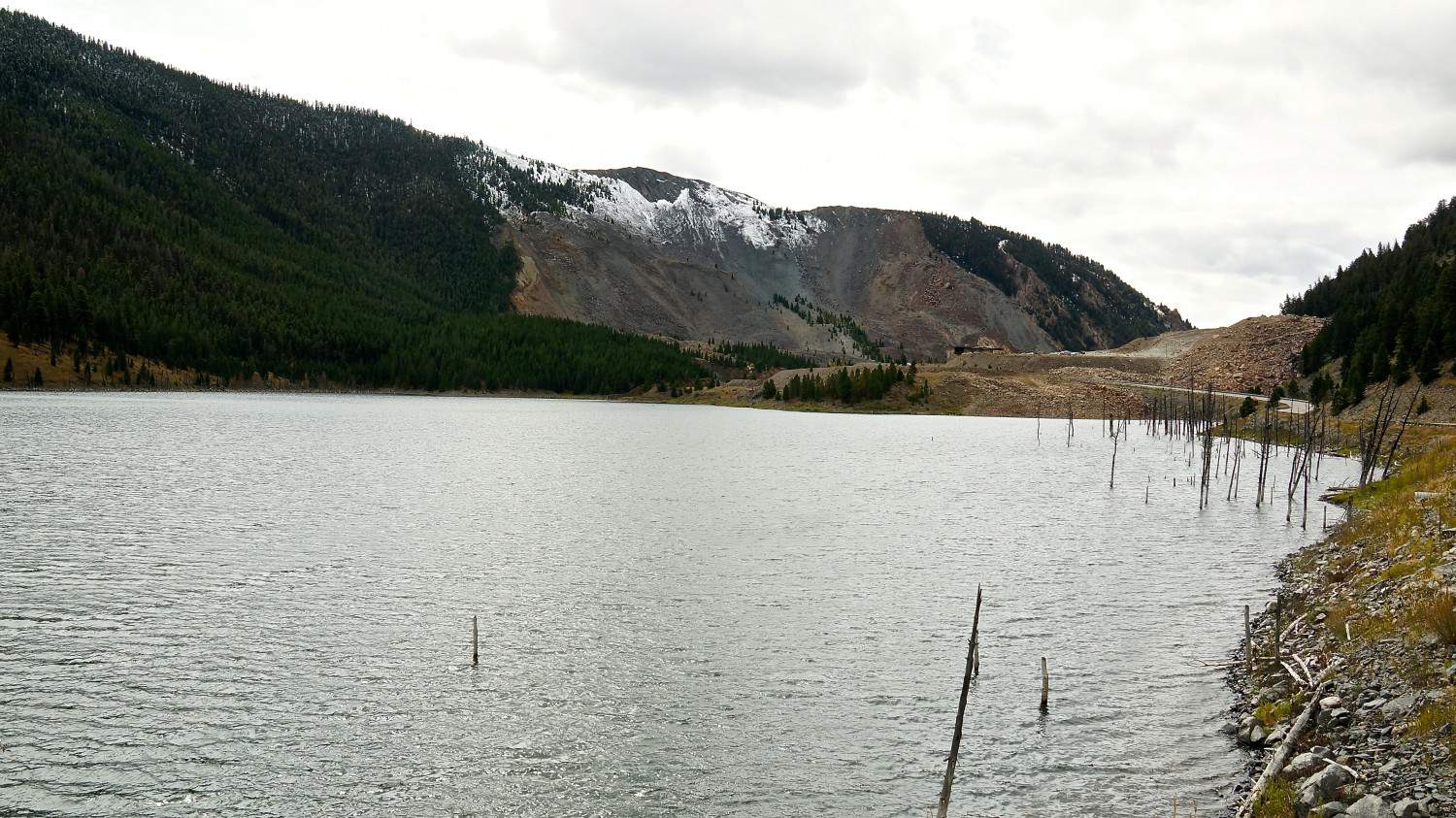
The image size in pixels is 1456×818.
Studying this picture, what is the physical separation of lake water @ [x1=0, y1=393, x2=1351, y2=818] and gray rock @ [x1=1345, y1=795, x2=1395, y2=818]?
315 centimetres

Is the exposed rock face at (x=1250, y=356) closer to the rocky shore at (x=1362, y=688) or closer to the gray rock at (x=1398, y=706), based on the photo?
the rocky shore at (x=1362, y=688)

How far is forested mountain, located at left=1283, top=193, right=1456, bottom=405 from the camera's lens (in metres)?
93.1

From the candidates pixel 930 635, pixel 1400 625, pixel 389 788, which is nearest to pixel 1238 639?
pixel 1400 625

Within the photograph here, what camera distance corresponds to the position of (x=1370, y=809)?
1266 centimetres

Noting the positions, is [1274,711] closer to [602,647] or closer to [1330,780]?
[1330,780]

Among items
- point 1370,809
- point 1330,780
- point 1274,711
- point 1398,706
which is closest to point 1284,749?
point 1330,780

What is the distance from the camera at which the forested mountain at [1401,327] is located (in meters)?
93.1

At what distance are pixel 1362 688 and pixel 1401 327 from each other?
355ft

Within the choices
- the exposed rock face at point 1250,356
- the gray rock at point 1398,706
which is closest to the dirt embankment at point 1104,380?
the exposed rock face at point 1250,356

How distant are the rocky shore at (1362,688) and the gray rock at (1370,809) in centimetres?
2

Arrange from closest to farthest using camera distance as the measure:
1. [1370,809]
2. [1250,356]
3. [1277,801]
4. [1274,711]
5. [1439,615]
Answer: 1. [1370,809]
2. [1277,801]
3. [1439,615]
4. [1274,711]
5. [1250,356]

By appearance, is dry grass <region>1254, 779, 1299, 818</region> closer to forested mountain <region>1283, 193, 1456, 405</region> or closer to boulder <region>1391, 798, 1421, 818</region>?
boulder <region>1391, 798, 1421, 818</region>

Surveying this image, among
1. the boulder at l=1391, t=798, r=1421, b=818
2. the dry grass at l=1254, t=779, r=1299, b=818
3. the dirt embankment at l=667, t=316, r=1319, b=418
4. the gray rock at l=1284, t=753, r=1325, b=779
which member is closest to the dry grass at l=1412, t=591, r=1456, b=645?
the gray rock at l=1284, t=753, r=1325, b=779

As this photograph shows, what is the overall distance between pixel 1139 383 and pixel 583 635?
181412mm
